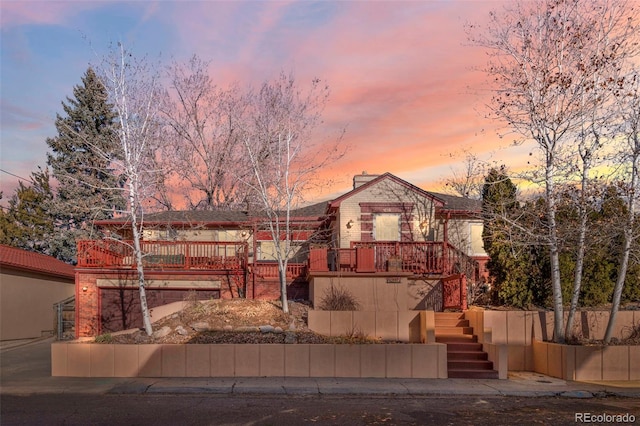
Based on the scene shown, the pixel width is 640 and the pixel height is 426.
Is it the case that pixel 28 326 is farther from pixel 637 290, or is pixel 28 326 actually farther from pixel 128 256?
pixel 637 290

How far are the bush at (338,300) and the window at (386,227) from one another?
5173mm

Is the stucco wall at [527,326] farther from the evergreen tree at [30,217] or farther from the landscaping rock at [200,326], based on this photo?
the evergreen tree at [30,217]

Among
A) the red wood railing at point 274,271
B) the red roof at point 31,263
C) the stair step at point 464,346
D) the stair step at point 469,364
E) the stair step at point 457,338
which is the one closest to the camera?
the stair step at point 469,364

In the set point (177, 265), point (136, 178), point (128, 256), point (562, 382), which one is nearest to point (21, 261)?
point (128, 256)

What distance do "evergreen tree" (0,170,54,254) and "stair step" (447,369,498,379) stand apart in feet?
103

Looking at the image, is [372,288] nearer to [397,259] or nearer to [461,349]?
[397,259]

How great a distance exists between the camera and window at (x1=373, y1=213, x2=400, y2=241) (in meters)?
22.2

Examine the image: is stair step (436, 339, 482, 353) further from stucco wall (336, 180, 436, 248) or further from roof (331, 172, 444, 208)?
roof (331, 172, 444, 208)

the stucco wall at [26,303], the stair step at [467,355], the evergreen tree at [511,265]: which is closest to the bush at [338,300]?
the stair step at [467,355]

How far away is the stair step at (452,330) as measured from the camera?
16250 mm

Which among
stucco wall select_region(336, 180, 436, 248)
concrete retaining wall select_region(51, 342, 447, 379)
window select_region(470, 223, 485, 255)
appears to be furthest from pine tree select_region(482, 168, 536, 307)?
window select_region(470, 223, 485, 255)

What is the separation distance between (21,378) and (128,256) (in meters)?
8.35

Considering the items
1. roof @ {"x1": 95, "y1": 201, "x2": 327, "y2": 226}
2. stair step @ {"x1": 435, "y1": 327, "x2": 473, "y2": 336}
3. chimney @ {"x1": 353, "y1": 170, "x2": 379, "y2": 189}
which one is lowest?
stair step @ {"x1": 435, "y1": 327, "x2": 473, "y2": 336}

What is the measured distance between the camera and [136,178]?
51.0ft
